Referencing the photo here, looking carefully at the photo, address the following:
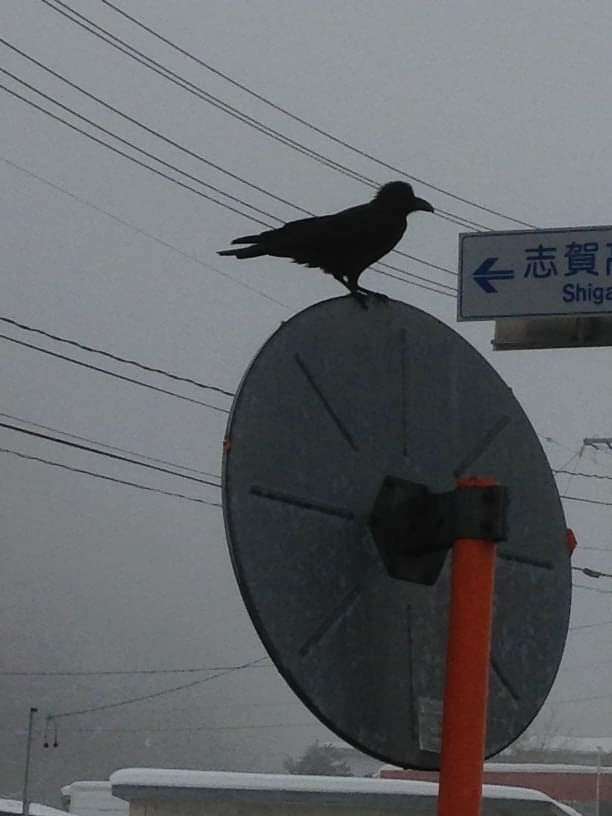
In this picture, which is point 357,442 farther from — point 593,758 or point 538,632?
point 593,758

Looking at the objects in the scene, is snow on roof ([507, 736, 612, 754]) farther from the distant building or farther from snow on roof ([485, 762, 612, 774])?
the distant building

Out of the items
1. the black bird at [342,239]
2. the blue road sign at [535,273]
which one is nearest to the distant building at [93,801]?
the blue road sign at [535,273]

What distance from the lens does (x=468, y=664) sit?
2543 millimetres

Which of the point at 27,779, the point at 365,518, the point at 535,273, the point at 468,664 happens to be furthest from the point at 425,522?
the point at 27,779

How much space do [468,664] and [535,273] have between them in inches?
56.7

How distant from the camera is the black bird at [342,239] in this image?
3.20 metres

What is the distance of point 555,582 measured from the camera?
10.1ft

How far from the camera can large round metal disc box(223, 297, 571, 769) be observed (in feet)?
8.43

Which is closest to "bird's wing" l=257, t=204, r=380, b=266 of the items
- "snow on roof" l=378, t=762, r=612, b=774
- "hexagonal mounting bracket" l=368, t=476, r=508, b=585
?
"hexagonal mounting bracket" l=368, t=476, r=508, b=585

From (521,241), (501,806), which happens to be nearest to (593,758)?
(501,806)

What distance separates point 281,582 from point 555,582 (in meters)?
0.74

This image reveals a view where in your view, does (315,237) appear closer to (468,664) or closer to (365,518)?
(365,518)

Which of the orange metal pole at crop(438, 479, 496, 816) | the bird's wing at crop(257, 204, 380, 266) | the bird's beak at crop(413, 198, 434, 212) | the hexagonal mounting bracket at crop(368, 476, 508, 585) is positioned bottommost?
the orange metal pole at crop(438, 479, 496, 816)

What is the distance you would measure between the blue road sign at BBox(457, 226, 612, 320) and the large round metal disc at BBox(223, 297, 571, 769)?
2.15ft
